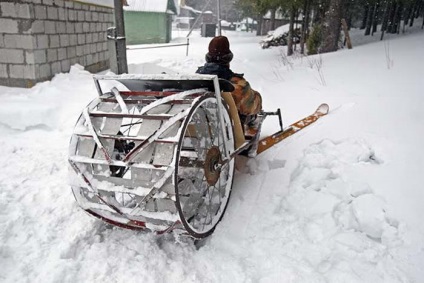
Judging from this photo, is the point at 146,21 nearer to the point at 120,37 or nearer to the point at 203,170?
the point at 120,37

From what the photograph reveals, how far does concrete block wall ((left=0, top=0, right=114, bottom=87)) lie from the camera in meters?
6.30

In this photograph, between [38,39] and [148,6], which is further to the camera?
[148,6]

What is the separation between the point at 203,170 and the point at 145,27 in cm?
2940

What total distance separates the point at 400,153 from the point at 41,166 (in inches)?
154

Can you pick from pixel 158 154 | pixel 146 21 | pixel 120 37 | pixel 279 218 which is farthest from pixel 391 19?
pixel 158 154

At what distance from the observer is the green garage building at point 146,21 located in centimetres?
2909

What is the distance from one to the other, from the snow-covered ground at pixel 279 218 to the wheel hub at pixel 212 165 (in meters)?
0.49

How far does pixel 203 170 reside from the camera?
3.06m

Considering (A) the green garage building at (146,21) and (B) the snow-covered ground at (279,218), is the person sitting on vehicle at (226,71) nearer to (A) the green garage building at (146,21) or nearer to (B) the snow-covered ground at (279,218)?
(B) the snow-covered ground at (279,218)

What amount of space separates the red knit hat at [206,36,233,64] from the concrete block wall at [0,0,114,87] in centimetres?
469

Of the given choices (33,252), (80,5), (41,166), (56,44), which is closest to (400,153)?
(33,252)

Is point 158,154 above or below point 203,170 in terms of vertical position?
above

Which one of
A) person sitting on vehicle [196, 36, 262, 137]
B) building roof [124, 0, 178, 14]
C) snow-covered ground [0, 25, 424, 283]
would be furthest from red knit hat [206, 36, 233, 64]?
building roof [124, 0, 178, 14]

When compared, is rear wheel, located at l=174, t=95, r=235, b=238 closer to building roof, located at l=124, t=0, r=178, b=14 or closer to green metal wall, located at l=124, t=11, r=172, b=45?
green metal wall, located at l=124, t=11, r=172, b=45
